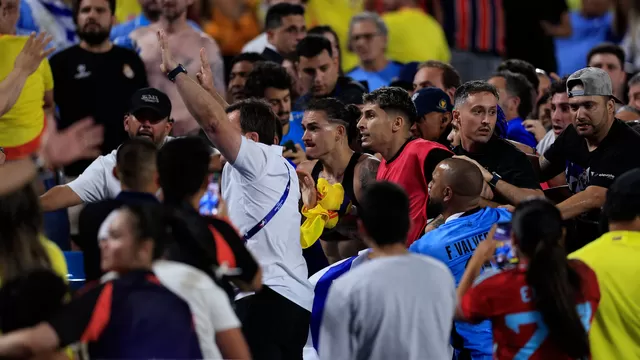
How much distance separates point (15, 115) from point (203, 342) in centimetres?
500

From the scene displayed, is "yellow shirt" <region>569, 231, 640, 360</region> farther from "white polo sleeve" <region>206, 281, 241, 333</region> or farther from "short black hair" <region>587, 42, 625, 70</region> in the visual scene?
"short black hair" <region>587, 42, 625, 70</region>

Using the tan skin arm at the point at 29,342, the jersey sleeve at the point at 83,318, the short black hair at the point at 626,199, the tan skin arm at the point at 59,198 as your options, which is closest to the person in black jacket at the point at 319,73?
the tan skin arm at the point at 59,198

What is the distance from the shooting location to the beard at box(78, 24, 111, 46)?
10.2 metres

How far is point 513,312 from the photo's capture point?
17.6 feet

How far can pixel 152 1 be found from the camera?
11289mm

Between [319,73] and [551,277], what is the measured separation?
5382 millimetres

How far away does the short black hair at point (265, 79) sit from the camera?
9594mm

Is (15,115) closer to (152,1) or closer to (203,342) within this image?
(152,1)

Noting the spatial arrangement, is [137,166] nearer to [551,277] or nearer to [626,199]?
[551,277]

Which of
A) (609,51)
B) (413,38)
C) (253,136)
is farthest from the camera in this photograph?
(413,38)

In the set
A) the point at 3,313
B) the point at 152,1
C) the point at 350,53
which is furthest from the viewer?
the point at 350,53

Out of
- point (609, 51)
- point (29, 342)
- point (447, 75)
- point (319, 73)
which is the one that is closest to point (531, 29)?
point (609, 51)

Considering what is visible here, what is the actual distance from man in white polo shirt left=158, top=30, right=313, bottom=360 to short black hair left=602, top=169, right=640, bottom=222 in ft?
6.48

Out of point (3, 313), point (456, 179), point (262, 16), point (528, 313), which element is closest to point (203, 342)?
point (3, 313)
